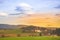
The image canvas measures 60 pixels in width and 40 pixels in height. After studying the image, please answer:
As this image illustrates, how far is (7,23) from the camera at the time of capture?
2744mm

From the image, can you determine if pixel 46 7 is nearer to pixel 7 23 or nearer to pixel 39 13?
pixel 39 13

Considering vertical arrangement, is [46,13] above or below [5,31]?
above

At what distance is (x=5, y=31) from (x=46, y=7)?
0.88 m

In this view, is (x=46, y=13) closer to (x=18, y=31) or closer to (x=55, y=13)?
(x=55, y=13)

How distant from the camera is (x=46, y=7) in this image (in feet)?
9.36

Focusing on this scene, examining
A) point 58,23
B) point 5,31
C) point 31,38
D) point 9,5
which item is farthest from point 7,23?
point 58,23

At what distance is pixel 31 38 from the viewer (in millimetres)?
2754

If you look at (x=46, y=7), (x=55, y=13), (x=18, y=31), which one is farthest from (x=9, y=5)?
(x=55, y=13)

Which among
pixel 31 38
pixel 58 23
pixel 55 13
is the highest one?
pixel 55 13

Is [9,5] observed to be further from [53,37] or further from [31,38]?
[53,37]

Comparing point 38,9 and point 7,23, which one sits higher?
point 38,9

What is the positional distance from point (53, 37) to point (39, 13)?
516 millimetres

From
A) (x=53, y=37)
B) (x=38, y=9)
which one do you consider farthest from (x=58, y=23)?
(x=38, y=9)

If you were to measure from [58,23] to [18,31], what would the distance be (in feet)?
2.49
